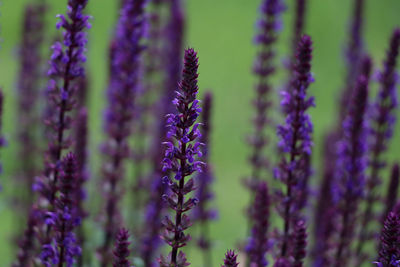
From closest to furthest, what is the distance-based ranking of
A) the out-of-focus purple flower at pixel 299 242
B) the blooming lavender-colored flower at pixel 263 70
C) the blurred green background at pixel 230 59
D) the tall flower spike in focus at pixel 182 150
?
the tall flower spike in focus at pixel 182 150, the out-of-focus purple flower at pixel 299 242, the blooming lavender-colored flower at pixel 263 70, the blurred green background at pixel 230 59

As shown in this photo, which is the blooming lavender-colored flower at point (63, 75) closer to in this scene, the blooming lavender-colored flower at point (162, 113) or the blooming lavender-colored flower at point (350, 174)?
the blooming lavender-colored flower at point (162, 113)

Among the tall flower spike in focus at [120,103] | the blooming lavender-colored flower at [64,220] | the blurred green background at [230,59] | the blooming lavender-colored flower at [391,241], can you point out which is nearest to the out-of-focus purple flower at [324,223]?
the blooming lavender-colored flower at [391,241]

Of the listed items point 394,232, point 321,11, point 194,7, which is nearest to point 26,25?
point 394,232

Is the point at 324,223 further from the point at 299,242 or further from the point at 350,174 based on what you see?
the point at 299,242

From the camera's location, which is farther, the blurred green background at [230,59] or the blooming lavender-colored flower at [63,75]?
the blurred green background at [230,59]

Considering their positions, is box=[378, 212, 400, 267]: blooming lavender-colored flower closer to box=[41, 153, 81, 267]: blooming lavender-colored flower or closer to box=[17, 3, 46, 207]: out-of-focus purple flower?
box=[41, 153, 81, 267]: blooming lavender-colored flower

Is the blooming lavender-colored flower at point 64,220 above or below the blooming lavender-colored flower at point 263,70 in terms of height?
below
